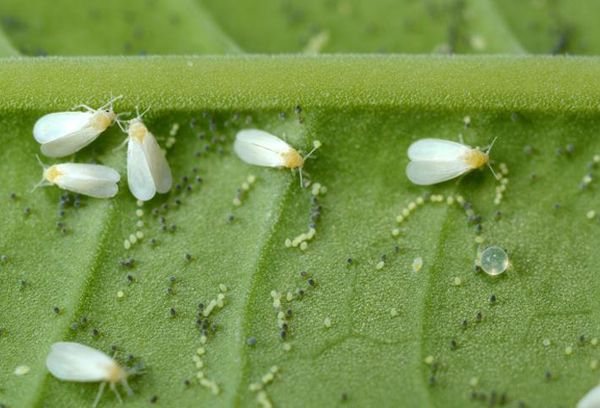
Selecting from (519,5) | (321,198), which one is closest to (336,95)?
(321,198)

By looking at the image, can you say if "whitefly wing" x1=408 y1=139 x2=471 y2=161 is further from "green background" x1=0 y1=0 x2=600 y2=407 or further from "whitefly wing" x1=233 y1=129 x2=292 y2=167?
"whitefly wing" x1=233 y1=129 x2=292 y2=167

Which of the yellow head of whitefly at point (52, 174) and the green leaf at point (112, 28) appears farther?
the green leaf at point (112, 28)

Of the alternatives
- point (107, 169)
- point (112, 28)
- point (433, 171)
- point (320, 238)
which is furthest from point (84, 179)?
point (433, 171)

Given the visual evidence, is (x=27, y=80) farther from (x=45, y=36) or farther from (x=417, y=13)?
(x=417, y=13)

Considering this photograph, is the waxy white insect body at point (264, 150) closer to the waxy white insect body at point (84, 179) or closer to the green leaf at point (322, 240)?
the green leaf at point (322, 240)

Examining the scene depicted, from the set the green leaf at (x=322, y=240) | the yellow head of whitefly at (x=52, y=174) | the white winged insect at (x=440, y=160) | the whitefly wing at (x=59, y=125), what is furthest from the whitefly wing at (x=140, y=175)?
the white winged insect at (x=440, y=160)

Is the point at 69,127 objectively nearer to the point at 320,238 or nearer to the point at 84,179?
the point at 84,179

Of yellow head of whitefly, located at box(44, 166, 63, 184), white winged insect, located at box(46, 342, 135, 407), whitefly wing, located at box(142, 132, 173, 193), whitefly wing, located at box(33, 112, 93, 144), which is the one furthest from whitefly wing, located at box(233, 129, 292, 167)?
white winged insect, located at box(46, 342, 135, 407)

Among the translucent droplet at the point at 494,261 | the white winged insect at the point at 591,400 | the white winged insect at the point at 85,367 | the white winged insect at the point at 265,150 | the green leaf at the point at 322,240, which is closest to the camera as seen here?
the white winged insect at the point at 591,400
